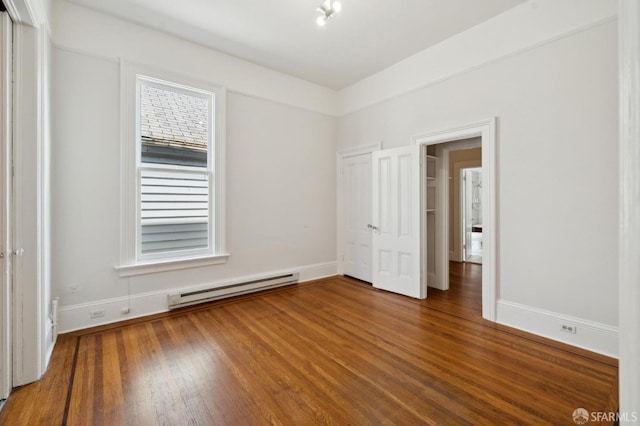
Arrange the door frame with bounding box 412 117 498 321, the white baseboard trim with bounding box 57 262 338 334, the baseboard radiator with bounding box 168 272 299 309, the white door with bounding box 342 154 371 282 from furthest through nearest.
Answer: the white door with bounding box 342 154 371 282 → the baseboard radiator with bounding box 168 272 299 309 → the door frame with bounding box 412 117 498 321 → the white baseboard trim with bounding box 57 262 338 334

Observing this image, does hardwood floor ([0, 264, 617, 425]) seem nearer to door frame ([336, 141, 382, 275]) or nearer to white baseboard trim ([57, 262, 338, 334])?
white baseboard trim ([57, 262, 338, 334])

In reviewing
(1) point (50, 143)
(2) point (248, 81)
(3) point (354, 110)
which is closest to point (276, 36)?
(2) point (248, 81)

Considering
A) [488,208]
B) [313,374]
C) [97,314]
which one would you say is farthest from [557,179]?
[97,314]

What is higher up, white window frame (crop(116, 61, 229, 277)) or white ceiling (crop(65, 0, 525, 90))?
white ceiling (crop(65, 0, 525, 90))

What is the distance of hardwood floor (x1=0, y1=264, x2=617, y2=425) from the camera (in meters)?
1.89

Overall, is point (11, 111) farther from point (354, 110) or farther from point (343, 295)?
point (354, 110)

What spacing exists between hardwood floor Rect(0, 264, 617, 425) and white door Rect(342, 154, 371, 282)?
1544 millimetres

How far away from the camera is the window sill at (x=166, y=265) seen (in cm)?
330

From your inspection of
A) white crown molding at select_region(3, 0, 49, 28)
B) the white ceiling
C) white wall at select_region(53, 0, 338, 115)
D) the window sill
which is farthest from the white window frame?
white crown molding at select_region(3, 0, 49, 28)

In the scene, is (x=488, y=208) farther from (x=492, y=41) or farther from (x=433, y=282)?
(x=492, y=41)

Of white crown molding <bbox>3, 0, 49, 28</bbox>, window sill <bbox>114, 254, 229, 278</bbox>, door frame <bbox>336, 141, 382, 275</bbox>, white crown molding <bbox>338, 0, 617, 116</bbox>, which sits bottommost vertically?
window sill <bbox>114, 254, 229, 278</bbox>

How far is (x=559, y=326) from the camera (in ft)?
9.20

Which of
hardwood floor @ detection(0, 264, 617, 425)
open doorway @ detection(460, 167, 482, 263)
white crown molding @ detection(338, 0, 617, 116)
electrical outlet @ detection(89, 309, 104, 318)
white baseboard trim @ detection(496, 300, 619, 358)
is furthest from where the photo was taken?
open doorway @ detection(460, 167, 482, 263)

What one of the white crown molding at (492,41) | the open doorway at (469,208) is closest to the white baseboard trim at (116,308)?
the white crown molding at (492,41)
